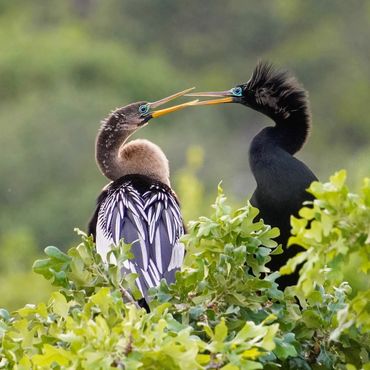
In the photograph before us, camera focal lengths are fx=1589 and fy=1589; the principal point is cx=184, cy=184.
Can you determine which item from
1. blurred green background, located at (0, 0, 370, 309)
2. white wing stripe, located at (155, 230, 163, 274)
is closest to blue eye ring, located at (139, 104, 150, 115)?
white wing stripe, located at (155, 230, 163, 274)

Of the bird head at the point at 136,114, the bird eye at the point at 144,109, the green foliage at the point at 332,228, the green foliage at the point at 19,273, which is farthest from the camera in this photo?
the green foliage at the point at 19,273

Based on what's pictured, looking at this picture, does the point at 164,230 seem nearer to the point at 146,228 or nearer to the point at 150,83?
the point at 146,228

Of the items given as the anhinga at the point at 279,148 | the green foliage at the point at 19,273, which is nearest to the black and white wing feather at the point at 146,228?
the anhinga at the point at 279,148

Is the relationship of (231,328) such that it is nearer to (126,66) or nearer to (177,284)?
(177,284)

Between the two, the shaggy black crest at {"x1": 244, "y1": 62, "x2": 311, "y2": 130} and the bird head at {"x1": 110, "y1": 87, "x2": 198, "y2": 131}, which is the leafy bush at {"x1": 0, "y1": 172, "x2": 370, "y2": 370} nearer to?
the shaggy black crest at {"x1": 244, "y1": 62, "x2": 311, "y2": 130}

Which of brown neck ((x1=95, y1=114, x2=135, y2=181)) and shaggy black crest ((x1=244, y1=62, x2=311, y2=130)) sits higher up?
brown neck ((x1=95, y1=114, x2=135, y2=181))

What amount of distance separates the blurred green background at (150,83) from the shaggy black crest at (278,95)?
21.1 meters

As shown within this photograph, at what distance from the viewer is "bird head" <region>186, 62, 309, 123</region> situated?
25.0ft

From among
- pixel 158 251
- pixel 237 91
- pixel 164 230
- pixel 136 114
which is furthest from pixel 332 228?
pixel 136 114

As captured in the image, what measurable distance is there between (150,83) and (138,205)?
41496mm

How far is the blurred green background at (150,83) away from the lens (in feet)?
115

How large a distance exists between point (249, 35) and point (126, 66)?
4.23 meters

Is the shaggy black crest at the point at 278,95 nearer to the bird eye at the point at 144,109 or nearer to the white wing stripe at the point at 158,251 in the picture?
the white wing stripe at the point at 158,251

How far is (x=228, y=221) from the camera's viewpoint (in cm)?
492
